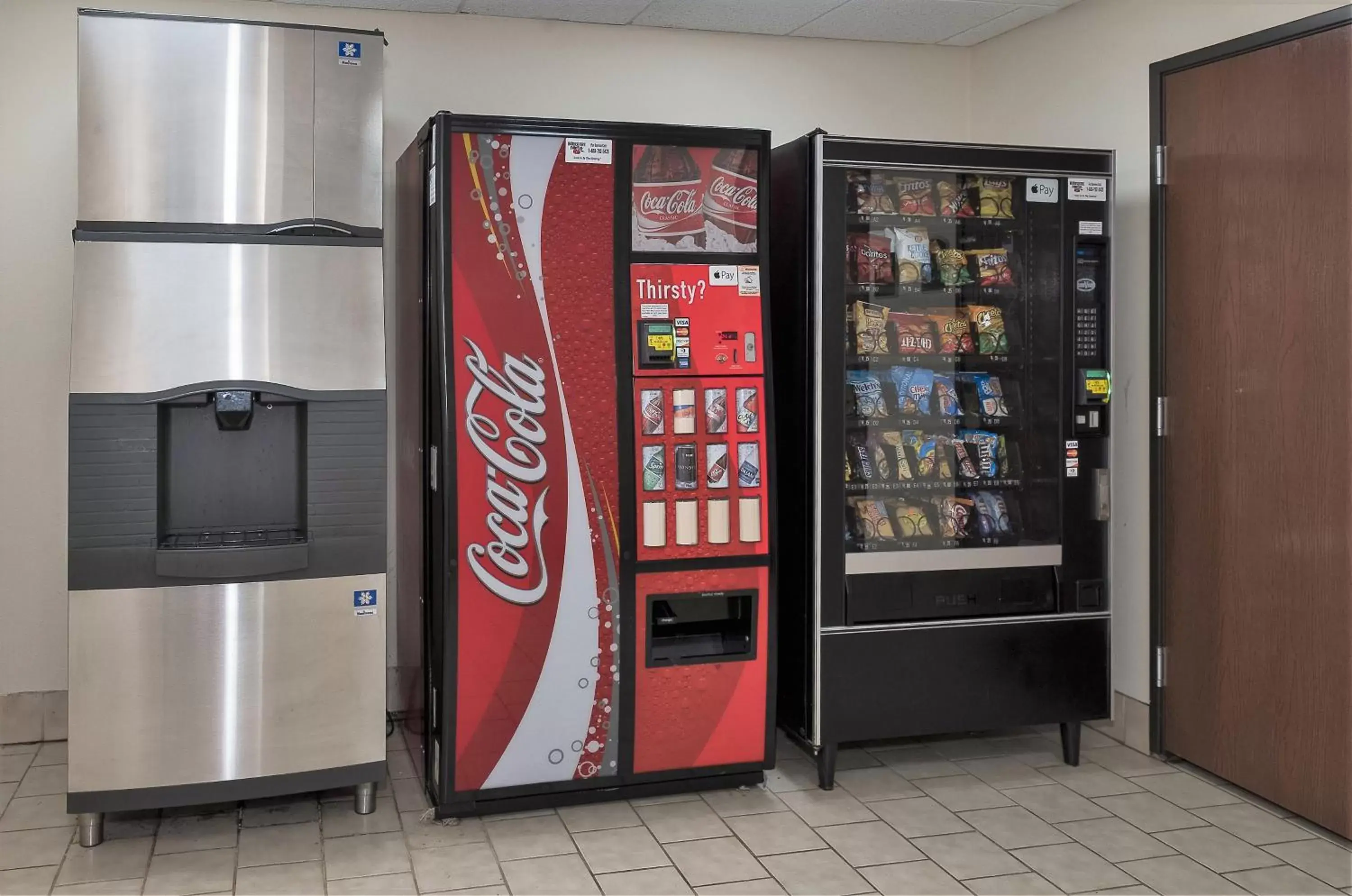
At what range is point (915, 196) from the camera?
147 inches

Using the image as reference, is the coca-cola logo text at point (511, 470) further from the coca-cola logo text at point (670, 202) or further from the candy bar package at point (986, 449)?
the candy bar package at point (986, 449)

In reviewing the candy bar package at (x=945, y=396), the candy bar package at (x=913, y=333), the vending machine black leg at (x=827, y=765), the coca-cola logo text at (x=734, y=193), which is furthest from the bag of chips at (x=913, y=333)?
the vending machine black leg at (x=827, y=765)

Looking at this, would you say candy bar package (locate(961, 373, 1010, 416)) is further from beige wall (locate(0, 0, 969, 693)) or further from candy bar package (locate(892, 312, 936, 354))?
beige wall (locate(0, 0, 969, 693))

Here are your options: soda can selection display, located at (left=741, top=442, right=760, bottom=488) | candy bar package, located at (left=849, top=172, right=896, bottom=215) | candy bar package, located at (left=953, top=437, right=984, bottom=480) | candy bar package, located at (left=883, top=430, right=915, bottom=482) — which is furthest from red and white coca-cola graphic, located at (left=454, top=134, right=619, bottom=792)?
candy bar package, located at (left=953, top=437, right=984, bottom=480)

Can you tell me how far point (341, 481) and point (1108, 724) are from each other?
2799mm

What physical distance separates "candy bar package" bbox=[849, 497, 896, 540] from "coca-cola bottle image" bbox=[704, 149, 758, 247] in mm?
895

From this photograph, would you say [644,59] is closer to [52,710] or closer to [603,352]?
[603,352]

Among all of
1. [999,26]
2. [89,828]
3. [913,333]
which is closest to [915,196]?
[913,333]

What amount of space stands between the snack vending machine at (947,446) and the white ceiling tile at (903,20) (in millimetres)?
758

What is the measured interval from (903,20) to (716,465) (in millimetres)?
1989

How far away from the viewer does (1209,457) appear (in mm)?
3727

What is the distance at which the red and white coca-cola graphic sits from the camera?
10.9 feet

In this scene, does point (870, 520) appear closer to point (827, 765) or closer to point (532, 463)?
point (827, 765)

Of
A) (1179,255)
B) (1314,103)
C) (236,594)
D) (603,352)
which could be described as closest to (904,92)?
(1179,255)
